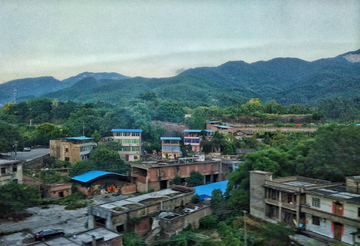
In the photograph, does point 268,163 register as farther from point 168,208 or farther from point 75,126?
point 75,126

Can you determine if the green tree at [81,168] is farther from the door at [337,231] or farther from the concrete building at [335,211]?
the door at [337,231]

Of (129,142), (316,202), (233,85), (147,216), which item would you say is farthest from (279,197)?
(233,85)

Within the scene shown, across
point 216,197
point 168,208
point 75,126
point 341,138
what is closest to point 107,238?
point 168,208

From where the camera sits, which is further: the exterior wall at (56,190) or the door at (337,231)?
the exterior wall at (56,190)

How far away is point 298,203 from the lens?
38.1 feet

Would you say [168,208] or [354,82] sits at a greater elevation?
[354,82]

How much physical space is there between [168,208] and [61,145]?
42.3 feet

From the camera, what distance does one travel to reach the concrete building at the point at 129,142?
25.0 metres

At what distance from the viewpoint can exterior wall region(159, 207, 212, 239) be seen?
11.8m

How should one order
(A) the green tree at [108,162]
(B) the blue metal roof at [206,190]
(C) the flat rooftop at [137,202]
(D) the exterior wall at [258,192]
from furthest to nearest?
(A) the green tree at [108,162]
(B) the blue metal roof at [206,190]
(D) the exterior wall at [258,192]
(C) the flat rooftop at [137,202]

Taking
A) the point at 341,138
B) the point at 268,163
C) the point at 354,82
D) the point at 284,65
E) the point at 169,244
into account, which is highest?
the point at 284,65

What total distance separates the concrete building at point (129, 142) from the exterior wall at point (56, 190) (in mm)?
7584

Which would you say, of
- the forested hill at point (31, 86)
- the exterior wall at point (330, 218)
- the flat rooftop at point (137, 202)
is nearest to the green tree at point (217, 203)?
the flat rooftop at point (137, 202)

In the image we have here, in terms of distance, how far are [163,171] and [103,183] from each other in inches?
157
